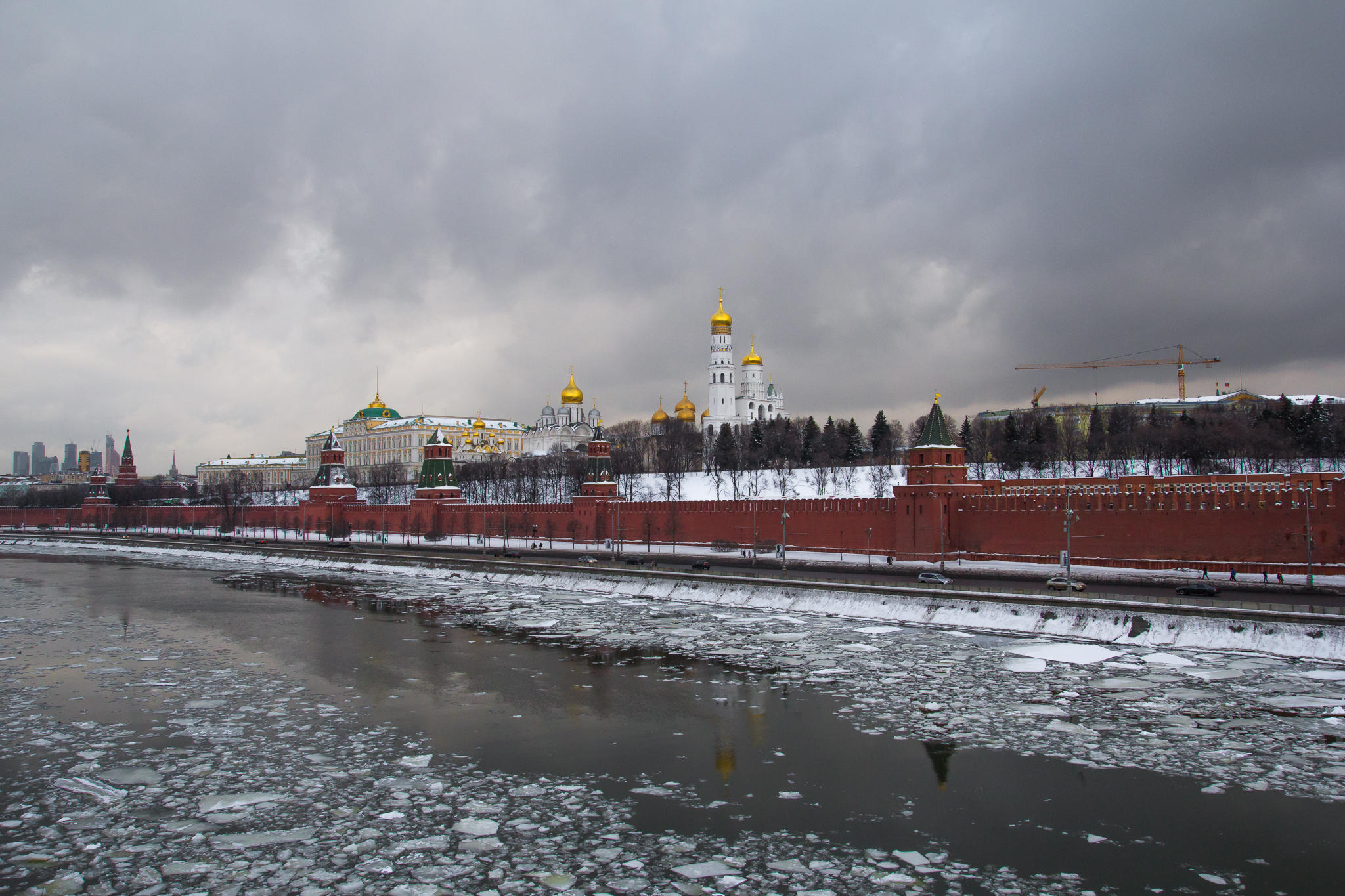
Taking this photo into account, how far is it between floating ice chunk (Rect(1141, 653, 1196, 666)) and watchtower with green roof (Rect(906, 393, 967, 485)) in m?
15.3

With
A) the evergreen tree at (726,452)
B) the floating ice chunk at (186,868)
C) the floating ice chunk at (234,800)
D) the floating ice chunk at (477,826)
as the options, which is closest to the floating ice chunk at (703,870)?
the floating ice chunk at (477,826)

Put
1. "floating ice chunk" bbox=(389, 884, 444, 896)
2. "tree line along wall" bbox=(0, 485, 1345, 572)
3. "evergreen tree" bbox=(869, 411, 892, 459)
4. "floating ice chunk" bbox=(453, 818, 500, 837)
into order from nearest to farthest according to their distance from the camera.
→ "floating ice chunk" bbox=(389, 884, 444, 896)
"floating ice chunk" bbox=(453, 818, 500, 837)
"tree line along wall" bbox=(0, 485, 1345, 572)
"evergreen tree" bbox=(869, 411, 892, 459)

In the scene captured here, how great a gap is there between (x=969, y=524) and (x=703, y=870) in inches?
1003

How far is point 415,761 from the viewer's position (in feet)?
32.9

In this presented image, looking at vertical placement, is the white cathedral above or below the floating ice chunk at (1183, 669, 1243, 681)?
above

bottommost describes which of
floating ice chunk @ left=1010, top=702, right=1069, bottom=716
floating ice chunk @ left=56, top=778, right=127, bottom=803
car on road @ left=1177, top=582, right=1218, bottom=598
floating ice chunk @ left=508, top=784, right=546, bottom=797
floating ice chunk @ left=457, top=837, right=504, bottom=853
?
floating ice chunk @ left=1010, top=702, right=1069, bottom=716

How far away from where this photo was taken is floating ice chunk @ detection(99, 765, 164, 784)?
9.33 m

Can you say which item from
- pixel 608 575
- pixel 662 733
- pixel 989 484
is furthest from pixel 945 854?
pixel 989 484

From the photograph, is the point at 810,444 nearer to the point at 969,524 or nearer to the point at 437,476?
the point at 437,476

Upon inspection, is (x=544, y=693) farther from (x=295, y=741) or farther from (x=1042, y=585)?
(x=1042, y=585)

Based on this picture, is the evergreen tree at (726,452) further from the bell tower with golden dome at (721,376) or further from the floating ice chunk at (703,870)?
the floating ice chunk at (703,870)

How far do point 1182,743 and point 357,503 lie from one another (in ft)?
175

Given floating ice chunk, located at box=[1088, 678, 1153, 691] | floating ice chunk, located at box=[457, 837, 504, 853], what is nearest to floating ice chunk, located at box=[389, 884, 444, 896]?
floating ice chunk, located at box=[457, 837, 504, 853]

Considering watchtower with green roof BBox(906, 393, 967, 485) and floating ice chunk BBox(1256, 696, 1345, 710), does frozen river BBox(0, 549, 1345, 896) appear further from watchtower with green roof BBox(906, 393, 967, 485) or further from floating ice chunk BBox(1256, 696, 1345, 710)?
watchtower with green roof BBox(906, 393, 967, 485)
